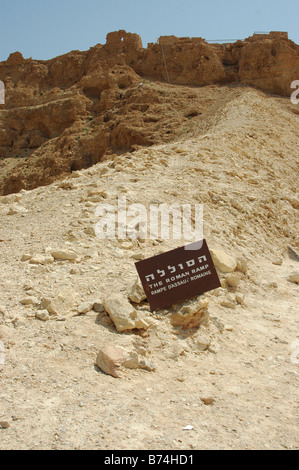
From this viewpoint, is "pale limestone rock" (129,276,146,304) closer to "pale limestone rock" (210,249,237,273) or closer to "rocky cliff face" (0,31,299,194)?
"pale limestone rock" (210,249,237,273)

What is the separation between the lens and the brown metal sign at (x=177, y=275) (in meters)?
4.41

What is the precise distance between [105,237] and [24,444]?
10.9ft

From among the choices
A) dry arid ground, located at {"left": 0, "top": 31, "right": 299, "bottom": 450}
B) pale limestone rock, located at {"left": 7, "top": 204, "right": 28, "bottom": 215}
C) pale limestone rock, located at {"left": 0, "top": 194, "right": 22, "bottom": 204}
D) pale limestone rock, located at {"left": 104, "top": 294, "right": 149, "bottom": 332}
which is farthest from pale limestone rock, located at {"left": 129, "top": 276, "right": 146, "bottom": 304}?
pale limestone rock, located at {"left": 0, "top": 194, "right": 22, "bottom": 204}

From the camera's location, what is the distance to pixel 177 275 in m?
4.46

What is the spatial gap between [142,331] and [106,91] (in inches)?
682

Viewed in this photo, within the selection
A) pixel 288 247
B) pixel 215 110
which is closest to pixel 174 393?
pixel 288 247

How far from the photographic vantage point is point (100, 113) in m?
19.5

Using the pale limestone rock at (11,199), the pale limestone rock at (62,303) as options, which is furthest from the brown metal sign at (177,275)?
the pale limestone rock at (11,199)

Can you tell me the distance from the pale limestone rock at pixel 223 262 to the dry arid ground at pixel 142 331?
112 mm

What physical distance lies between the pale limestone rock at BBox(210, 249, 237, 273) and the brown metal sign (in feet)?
3.58

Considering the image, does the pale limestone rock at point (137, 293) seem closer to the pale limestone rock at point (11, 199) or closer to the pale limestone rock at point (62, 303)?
the pale limestone rock at point (62, 303)

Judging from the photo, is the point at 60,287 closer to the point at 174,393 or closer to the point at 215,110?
the point at 174,393

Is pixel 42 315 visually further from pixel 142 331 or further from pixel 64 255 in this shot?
pixel 64 255

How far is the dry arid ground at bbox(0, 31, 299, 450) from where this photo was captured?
9.85 ft
